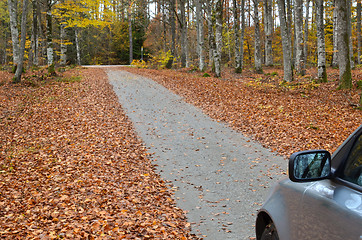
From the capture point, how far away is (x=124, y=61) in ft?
164

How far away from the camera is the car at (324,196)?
6.43 feet

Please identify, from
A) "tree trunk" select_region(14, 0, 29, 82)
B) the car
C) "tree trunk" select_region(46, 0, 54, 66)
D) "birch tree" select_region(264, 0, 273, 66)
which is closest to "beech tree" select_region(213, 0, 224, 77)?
"birch tree" select_region(264, 0, 273, 66)

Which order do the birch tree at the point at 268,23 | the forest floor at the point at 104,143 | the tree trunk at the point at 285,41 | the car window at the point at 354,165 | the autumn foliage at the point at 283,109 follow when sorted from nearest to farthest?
the car window at the point at 354,165
the forest floor at the point at 104,143
the autumn foliage at the point at 283,109
the tree trunk at the point at 285,41
the birch tree at the point at 268,23

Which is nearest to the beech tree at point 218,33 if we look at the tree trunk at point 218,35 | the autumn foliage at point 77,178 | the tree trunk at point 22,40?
the tree trunk at point 218,35

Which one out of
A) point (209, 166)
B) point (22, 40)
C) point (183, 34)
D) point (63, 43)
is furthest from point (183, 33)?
point (209, 166)

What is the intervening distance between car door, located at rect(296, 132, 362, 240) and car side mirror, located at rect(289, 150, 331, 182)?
9 centimetres

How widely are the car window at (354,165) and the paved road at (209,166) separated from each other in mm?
3707

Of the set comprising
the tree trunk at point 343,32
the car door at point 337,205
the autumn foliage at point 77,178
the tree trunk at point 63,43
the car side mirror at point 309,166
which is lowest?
the autumn foliage at point 77,178

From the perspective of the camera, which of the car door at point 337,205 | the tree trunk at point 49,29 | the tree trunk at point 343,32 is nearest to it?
the car door at point 337,205

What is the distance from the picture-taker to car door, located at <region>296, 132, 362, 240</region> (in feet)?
6.26

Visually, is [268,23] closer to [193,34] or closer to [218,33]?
[218,33]

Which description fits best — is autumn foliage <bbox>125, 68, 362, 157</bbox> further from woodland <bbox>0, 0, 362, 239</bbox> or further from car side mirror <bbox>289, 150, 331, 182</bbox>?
car side mirror <bbox>289, 150, 331, 182</bbox>

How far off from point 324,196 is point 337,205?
0.50ft

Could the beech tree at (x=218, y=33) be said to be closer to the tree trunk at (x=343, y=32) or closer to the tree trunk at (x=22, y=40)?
the tree trunk at (x=343, y=32)
